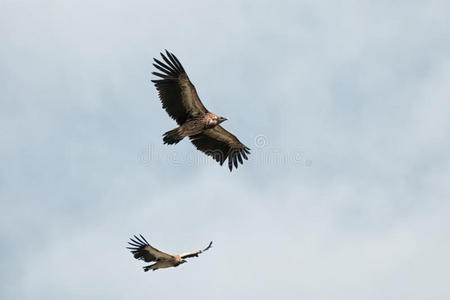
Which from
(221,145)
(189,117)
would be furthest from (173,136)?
(221,145)

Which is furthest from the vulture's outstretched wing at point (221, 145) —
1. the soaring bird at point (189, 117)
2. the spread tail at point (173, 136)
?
the spread tail at point (173, 136)

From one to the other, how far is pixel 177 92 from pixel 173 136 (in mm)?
1916

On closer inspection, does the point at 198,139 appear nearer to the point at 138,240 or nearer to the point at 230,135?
the point at 230,135

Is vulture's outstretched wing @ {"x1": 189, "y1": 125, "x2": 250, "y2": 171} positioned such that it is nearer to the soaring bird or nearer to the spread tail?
the soaring bird

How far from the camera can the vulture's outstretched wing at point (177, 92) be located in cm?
3303

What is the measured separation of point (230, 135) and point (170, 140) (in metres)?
3.57

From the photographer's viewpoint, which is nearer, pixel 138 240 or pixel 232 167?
pixel 138 240

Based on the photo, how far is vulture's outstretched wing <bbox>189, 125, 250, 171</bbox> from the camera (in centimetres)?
3606

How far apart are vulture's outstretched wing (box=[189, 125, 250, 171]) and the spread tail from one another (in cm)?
222

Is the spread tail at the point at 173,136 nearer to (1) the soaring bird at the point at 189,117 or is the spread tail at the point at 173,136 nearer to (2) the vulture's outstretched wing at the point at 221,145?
(1) the soaring bird at the point at 189,117

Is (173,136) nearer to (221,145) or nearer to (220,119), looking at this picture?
(220,119)

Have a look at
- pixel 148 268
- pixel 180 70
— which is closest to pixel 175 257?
pixel 148 268

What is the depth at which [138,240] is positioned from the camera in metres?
31.8

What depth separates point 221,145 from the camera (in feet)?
120
